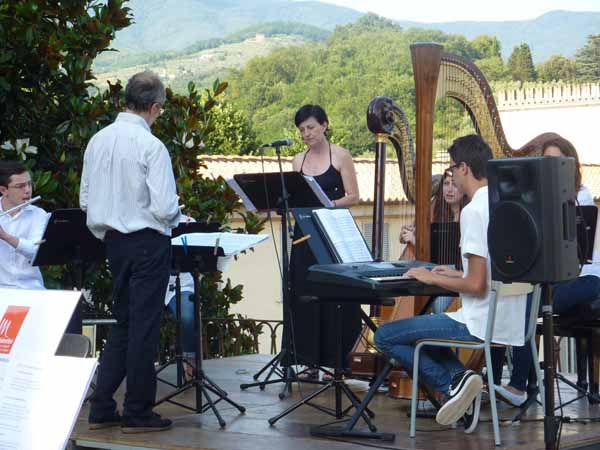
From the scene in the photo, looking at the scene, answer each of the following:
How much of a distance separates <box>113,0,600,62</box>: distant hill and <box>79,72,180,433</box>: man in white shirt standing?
118886mm

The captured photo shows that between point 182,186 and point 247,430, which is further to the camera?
point 182,186

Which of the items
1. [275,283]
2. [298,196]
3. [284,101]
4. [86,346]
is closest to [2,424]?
[86,346]

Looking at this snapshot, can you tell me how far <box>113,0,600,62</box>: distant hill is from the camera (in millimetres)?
130500

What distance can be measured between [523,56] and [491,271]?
59.2m

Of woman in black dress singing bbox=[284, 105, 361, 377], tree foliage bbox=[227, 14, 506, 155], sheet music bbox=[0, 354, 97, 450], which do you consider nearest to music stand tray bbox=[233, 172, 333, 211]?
woman in black dress singing bbox=[284, 105, 361, 377]

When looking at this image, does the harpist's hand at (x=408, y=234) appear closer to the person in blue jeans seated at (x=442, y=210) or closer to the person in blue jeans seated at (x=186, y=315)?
the person in blue jeans seated at (x=442, y=210)

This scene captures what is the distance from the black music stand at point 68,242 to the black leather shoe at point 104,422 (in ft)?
1.72

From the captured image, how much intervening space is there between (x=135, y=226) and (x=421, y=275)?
135 centimetres

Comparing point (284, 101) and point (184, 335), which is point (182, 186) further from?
point (284, 101)

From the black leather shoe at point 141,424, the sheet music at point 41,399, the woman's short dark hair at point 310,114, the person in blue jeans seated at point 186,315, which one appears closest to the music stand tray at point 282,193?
the woman's short dark hair at point 310,114

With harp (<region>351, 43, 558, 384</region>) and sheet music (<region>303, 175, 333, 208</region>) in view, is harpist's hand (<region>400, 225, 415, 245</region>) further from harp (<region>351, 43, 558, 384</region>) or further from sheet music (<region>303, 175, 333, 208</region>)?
sheet music (<region>303, 175, 333, 208</region>)

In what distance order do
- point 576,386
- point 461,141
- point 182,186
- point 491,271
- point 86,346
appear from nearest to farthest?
point 86,346
point 491,271
point 461,141
point 576,386
point 182,186

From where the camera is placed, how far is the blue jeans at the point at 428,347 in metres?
5.23

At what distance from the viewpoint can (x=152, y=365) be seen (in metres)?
5.44
